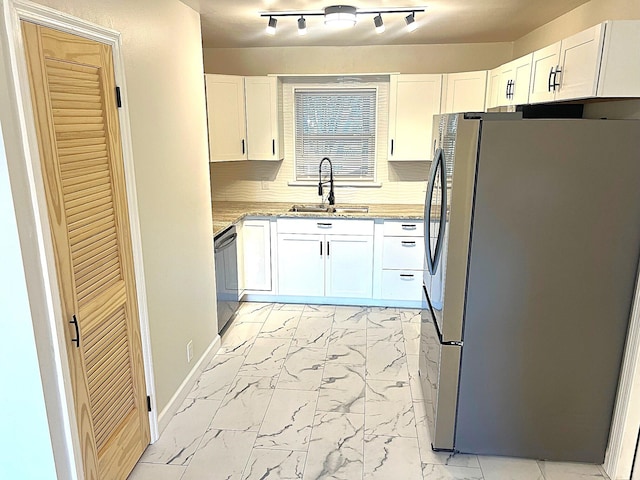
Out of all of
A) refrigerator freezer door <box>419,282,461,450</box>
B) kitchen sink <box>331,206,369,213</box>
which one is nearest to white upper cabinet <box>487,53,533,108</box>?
kitchen sink <box>331,206,369,213</box>

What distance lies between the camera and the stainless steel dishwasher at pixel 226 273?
369 cm

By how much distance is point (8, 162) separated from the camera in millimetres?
1425

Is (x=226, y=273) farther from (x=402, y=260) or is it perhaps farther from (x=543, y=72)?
(x=543, y=72)

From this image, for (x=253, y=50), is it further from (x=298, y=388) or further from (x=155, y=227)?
(x=298, y=388)

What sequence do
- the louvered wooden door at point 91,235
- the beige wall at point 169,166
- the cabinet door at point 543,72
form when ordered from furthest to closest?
the cabinet door at point 543,72
the beige wall at point 169,166
the louvered wooden door at point 91,235

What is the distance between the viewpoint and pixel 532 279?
2182 millimetres

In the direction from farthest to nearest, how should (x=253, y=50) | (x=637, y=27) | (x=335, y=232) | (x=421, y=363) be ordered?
1. (x=253, y=50)
2. (x=335, y=232)
3. (x=421, y=363)
4. (x=637, y=27)

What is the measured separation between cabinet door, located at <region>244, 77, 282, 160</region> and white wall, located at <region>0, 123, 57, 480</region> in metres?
3.09

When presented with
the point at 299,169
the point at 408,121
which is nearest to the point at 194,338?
the point at 299,169

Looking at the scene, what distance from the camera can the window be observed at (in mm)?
4641

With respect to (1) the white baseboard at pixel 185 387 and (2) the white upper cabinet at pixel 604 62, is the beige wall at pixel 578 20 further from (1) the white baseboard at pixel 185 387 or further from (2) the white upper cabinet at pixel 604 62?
(1) the white baseboard at pixel 185 387

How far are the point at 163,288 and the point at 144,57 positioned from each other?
1.23 meters

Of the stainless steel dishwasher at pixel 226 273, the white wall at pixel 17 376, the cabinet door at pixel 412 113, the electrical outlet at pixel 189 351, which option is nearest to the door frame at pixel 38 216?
the white wall at pixel 17 376

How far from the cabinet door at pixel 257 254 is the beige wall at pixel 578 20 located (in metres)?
2.77
